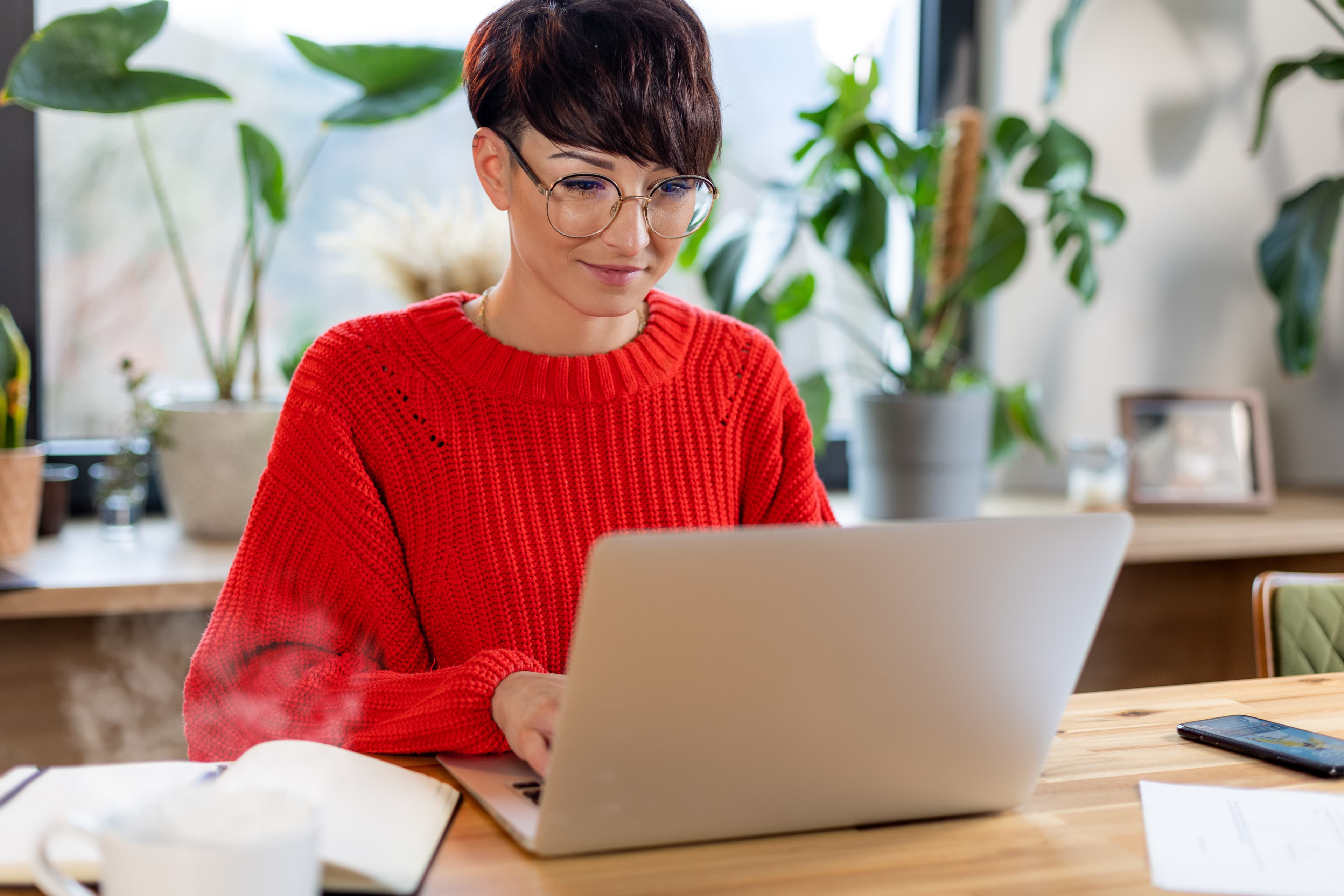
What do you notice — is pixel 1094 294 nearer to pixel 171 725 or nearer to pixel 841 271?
pixel 841 271

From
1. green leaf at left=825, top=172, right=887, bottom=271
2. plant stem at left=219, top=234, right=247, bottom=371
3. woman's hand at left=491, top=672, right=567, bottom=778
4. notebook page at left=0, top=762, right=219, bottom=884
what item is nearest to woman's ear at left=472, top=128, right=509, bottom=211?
woman's hand at left=491, top=672, right=567, bottom=778

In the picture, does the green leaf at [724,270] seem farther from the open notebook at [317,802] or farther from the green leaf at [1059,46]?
the open notebook at [317,802]

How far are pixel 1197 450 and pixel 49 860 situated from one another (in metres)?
2.22

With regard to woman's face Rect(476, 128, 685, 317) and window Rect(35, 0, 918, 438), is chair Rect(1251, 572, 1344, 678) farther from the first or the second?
window Rect(35, 0, 918, 438)

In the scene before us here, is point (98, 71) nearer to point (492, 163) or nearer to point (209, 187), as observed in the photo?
point (209, 187)

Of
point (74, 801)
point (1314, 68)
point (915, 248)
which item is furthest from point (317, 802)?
point (1314, 68)

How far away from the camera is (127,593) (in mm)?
1548

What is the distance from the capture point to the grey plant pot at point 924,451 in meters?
2.05

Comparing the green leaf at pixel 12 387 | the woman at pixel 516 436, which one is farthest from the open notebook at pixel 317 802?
the green leaf at pixel 12 387

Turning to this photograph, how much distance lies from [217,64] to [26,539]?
0.86 metres

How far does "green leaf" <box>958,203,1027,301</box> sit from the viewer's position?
2.11 metres

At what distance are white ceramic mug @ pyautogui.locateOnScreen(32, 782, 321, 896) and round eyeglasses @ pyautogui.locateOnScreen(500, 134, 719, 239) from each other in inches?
24.0

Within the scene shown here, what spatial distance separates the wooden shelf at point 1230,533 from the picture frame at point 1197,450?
41 mm

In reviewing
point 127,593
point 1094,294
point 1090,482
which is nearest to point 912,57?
point 1094,294
